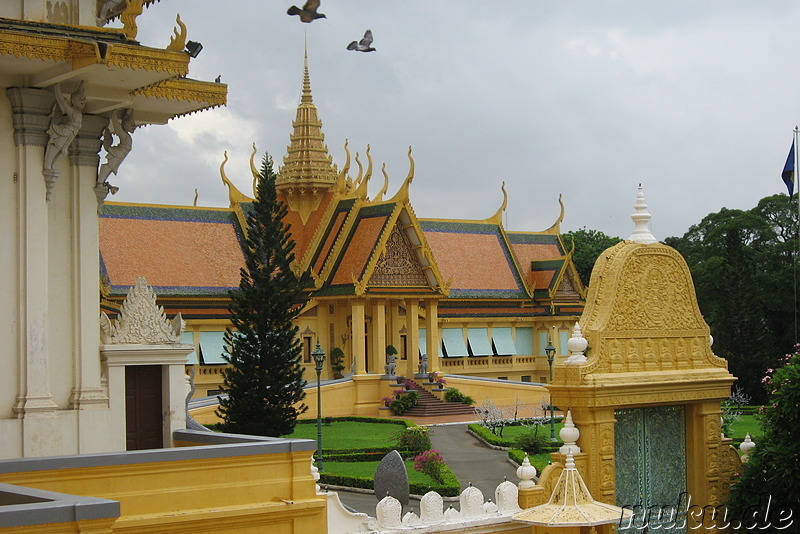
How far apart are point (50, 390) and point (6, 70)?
318cm

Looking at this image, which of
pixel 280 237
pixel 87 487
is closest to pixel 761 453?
pixel 87 487

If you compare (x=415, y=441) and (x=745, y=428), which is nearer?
(x=415, y=441)

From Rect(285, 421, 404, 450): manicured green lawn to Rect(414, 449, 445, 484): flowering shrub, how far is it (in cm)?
374

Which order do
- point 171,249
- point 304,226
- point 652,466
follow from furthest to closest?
1. point 304,226
2. point 171,249
3. point 652,466

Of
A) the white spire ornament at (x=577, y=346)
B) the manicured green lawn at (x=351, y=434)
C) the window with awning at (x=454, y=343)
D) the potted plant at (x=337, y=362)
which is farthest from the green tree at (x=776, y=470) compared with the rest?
the window with awning at (x=454, y=343)

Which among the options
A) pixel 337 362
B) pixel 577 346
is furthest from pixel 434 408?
pixel 577 346

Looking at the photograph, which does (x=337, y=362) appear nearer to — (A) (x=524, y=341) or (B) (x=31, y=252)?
(A) (x=524, y=341)

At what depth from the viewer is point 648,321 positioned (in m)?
12.7

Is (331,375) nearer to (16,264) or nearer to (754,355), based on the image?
(754,355)

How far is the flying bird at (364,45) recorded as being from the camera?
1641 centimetres

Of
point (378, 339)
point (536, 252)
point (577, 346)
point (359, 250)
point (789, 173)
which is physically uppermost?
point (536, 252)

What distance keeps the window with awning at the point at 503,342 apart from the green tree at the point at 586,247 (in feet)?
45.4

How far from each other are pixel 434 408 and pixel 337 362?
12.5 ft

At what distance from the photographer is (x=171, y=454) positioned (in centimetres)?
1087
